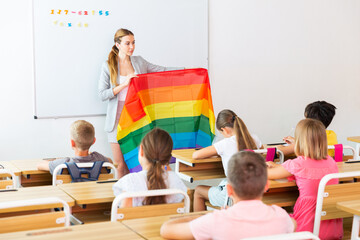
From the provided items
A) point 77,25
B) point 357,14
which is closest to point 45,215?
point 77,25

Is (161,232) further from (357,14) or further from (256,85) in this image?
(357,14)

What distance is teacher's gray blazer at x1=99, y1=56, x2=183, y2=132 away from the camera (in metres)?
5.33

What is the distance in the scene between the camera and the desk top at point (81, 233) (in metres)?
2.08

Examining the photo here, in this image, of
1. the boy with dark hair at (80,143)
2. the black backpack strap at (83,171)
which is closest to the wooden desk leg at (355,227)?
the black backpack strap at (83,171)

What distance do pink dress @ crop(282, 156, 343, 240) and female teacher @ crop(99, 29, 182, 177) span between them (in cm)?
233

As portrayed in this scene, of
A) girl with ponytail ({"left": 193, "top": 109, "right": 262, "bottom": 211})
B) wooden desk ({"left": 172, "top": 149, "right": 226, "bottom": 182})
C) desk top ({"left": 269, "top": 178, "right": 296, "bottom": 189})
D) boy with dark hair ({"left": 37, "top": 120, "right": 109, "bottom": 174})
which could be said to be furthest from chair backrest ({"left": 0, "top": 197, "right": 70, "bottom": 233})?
Answer: wooden desk ({"left": 172, "top": 149, "right": 226, "bottom": 182})

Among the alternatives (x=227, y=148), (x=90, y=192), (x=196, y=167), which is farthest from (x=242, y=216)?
(x=196, y=167)

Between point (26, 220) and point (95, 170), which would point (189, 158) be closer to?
point (95, 170)

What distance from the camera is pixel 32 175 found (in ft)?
13.5

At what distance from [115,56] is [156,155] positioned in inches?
105

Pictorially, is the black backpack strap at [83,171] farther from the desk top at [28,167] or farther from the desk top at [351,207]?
the desk top at [351,207]

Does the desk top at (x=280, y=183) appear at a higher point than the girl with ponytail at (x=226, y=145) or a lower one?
lower

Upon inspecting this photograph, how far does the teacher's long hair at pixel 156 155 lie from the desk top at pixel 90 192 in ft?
0.81

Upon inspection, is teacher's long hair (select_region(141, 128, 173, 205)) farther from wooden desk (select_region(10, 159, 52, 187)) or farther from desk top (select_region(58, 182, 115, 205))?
wooden desk (select_region(10, 159, 52, 187))
